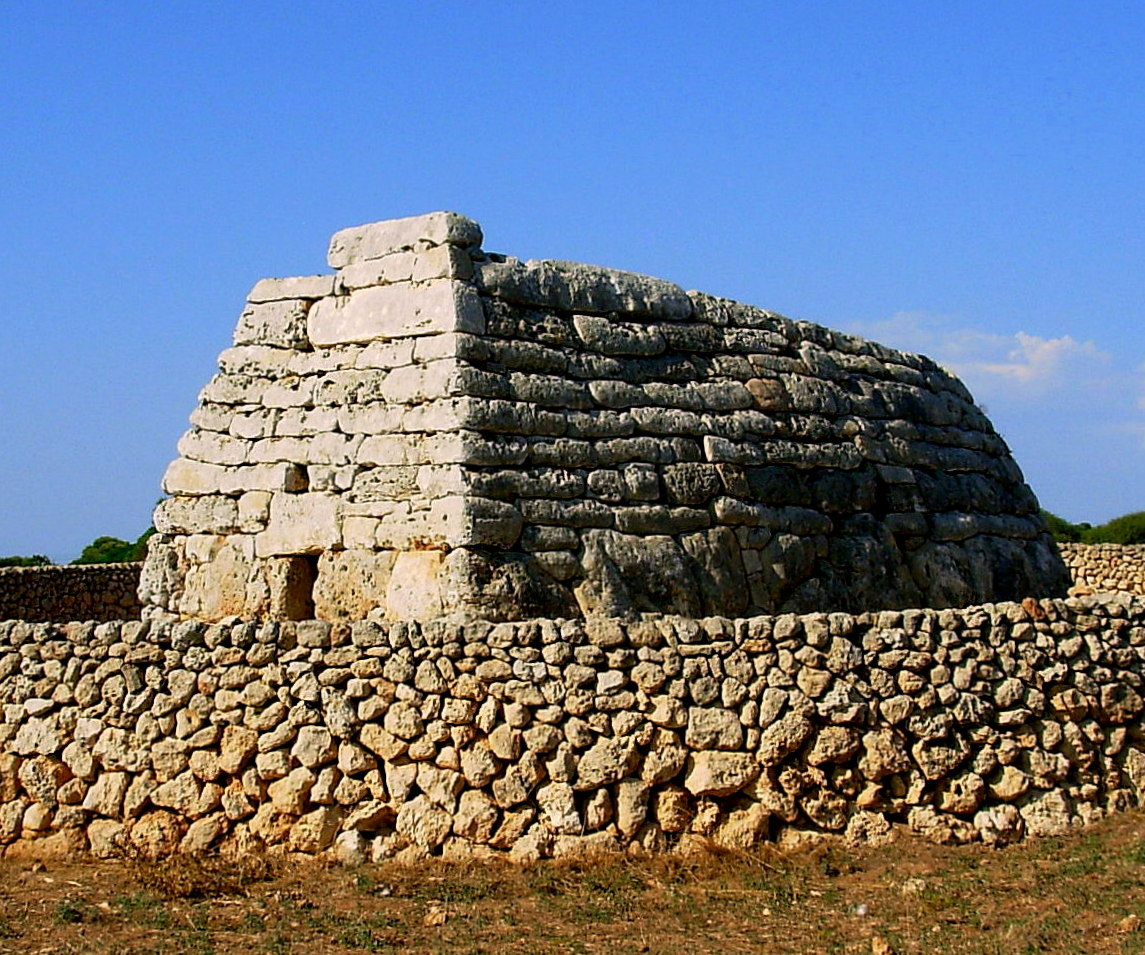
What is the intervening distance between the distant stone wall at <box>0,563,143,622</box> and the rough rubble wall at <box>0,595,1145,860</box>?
10.9 metres

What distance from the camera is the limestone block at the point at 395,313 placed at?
8938 millimetres

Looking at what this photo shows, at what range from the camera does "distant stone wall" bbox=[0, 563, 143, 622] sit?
61.5 feet

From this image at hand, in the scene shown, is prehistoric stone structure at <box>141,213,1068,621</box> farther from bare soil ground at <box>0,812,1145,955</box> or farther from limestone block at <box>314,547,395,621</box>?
bare soil ground at <box>0,812,1145,955</box>

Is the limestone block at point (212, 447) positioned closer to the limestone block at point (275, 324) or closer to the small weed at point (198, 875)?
the limestone block at point (275, 324)

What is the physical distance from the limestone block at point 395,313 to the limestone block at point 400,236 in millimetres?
272

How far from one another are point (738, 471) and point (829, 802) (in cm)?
283

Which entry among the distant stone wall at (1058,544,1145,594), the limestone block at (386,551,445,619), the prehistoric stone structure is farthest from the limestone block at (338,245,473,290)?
the distant stone wall at (1058,544,1145,594)

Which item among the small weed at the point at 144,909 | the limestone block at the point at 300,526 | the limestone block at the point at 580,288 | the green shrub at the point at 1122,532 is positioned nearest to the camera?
the small weed at the point at 144,909

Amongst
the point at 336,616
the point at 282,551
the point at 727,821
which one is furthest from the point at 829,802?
the point at 282,551

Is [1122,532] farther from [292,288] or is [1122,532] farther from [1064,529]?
[292,288]

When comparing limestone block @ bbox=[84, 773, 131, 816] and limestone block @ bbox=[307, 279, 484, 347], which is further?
limestone block @ bbox=[307, 279, 484, 347]

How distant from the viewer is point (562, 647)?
7602 mm

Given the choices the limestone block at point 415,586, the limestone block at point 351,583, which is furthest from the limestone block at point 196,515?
the limestone block at point 415,586

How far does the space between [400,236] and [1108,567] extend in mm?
19096
